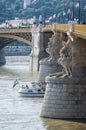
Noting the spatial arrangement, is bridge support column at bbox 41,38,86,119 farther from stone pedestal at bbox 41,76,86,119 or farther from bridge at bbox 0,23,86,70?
bridge at bbox 0,23,86,70

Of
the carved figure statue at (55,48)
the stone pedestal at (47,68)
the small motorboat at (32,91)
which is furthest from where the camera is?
the carved figure statue at (55,48)

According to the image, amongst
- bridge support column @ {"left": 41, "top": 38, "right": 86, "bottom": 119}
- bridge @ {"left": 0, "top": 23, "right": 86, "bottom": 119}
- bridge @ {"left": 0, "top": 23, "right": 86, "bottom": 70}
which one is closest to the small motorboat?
bridge @ {"left": 0, "top": 23, "right": 86, "bottom": 119}

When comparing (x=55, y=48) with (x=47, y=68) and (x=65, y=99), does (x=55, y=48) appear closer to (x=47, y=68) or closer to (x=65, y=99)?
(x=47, y=68)

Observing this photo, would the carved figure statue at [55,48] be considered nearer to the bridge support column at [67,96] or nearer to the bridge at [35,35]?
the bridge at [35,35]

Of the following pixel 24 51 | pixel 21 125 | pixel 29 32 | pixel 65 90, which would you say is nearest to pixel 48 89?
pixel 65 90

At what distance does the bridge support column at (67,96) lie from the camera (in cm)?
4431

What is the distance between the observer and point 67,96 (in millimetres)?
44750

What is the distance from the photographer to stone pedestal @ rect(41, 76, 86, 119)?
44.3 metres

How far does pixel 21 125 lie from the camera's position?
42.5 meters

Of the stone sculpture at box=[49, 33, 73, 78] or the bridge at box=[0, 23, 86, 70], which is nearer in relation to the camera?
the stone sculpture at box=[49, 33, 73, 78]

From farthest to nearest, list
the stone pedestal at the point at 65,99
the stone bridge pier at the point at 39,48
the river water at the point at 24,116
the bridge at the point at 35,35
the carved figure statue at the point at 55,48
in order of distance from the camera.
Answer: the bridge at the point at 35,35
the stone bridge pier at the point at 39,48
the carved figure statue at the point at 55,48
the stone pedestal at the point at 65,99
the river water at the point at 24,116

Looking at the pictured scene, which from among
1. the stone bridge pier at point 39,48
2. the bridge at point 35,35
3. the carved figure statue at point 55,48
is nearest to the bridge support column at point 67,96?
the carved figure statue at point 55,48

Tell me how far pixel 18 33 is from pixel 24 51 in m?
52.9

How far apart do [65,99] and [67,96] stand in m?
0.24
